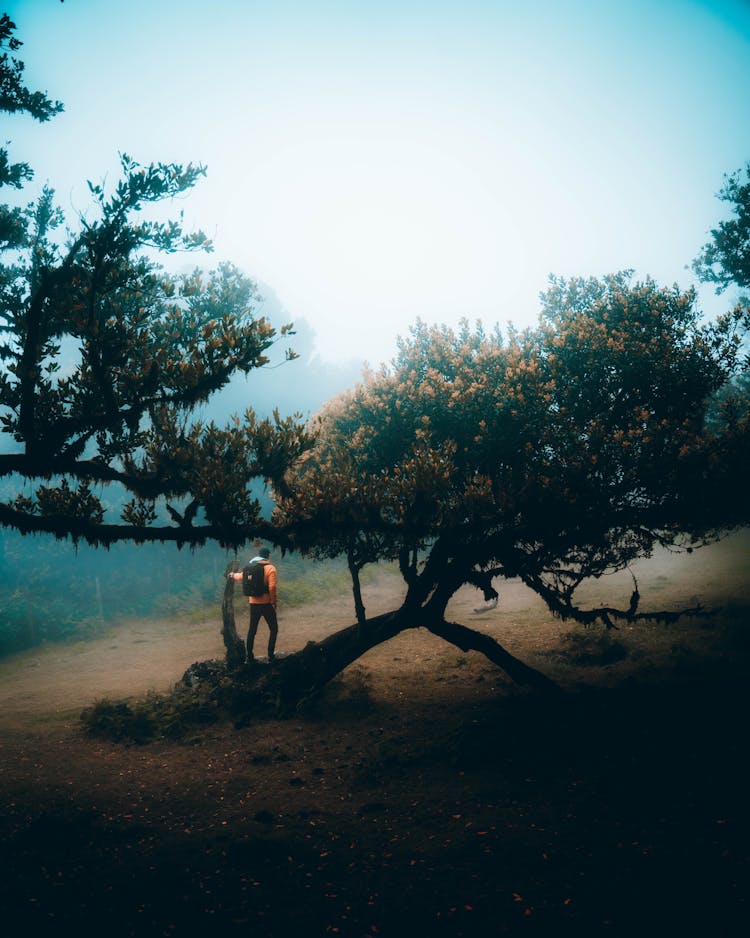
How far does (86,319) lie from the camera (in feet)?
26.3

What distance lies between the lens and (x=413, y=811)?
25.1 feet

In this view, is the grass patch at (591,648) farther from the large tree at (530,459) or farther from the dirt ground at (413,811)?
the large tree at (530,459)

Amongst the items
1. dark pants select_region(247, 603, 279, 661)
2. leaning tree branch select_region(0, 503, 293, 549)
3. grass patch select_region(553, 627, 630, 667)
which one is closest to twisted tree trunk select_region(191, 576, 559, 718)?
dark pants select_region(247, 603, 279, 661)

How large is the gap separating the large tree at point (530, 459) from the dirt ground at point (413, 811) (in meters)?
1.88

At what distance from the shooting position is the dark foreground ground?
207 inches

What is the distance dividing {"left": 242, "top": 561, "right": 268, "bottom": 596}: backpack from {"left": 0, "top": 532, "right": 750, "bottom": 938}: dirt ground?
11.9ft

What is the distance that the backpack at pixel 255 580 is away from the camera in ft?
47.5

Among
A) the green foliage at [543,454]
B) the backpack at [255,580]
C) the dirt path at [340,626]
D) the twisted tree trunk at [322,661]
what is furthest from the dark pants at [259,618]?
the green foliage at [543,454]

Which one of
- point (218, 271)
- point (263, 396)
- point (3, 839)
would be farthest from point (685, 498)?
point (263, 396)

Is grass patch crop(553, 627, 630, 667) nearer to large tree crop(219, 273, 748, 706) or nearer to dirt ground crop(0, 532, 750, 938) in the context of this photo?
dirt ground crop(0, 532, 750, 938)

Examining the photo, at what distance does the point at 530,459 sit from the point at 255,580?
8.76 meters

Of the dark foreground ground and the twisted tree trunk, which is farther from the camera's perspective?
the twisted tree trunk

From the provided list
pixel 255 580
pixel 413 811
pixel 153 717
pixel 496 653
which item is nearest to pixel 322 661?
pixel 255 580

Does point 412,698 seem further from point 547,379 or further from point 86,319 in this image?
point 86,319
